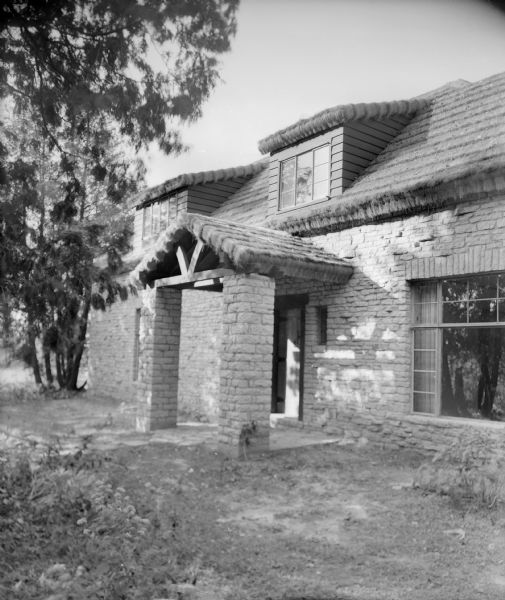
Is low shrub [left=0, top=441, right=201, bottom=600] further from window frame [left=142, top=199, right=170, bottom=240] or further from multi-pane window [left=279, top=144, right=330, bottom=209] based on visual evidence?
window frame [left=142, top=199, right=170, bottom=240]

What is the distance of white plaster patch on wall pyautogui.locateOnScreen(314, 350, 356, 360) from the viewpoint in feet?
27.0

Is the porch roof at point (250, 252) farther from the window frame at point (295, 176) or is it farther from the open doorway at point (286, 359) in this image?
the open doorway at point (286, 359)

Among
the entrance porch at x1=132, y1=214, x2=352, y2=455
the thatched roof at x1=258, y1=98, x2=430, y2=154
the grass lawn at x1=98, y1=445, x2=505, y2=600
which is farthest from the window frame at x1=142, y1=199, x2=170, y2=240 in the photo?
the grass lawn at x1=98, y1=445, x2=505, y2=600

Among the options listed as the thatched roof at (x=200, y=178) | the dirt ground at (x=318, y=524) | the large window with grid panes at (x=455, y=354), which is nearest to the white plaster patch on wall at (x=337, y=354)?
the large window with grid panes at (x=455, y=354)

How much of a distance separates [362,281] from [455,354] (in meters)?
1.75

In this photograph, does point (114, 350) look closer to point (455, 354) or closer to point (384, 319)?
point (384, 319)

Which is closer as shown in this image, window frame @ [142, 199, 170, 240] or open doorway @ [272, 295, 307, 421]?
open doorway @ [272, 295, 307, 421]

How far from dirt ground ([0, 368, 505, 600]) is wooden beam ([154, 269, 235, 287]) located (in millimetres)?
2448

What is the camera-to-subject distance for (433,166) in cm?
754

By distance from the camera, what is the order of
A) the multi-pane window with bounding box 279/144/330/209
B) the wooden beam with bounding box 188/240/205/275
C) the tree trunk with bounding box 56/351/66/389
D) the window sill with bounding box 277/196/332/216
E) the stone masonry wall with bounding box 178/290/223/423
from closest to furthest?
the wooden beam with bounding box 188/240/205/275 < the window sill with bounding box 277/196/332/216 < the multi-pane window with bounding box 279/144/330/209 < the stone masonry wall with bounding box 178/290/223/423 < the tree trunk with bounding box 56/351/66/389

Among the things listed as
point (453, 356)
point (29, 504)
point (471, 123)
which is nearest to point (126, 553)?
point (29, 504)

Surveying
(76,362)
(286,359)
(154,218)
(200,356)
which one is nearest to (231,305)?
(286,359)

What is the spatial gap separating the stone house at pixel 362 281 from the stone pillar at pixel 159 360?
24 millimetres

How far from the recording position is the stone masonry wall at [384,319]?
6805 millimetres
